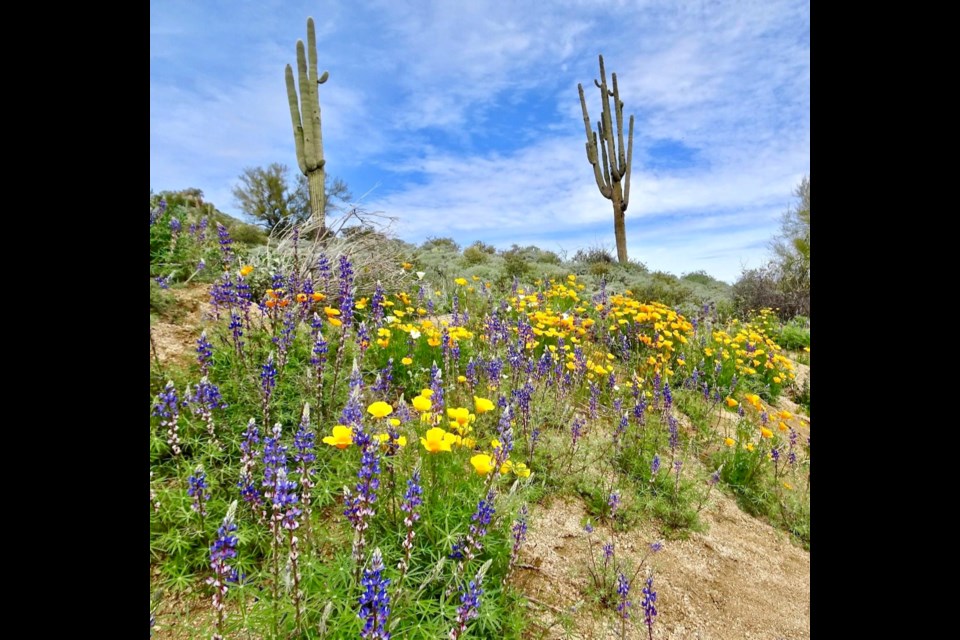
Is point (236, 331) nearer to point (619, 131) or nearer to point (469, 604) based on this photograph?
point (469, 604)

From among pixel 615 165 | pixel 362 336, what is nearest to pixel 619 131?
pixel 615 165

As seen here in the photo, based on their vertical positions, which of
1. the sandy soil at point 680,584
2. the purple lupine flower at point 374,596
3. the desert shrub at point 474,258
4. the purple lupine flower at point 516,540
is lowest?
the sandy soil at point 680,584

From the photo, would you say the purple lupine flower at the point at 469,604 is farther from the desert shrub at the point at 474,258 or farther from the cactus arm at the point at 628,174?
the cactus arm at the point at 628,174

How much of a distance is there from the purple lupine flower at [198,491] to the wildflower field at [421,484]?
0.04 ft

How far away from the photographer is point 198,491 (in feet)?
5.98

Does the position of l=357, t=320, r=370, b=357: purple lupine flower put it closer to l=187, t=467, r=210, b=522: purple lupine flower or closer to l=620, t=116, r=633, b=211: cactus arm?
l=187, t=467, r=210, b=522: purple lupine flower

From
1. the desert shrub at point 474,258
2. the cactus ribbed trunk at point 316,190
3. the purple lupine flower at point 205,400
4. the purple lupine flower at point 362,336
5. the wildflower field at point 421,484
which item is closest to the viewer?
the wildflower field at point 421,484

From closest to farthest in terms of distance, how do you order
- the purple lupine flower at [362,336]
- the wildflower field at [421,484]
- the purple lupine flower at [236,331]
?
the wildflower field at [421,484], the purple lupine flower at [236,331], the purple lupine flower at [362,336]

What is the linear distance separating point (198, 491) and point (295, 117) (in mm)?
9617

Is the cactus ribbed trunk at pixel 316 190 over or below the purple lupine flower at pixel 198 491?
over

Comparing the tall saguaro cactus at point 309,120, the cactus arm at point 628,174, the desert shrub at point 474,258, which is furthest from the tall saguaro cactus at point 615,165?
the tall saguaro cactus at point 309,120

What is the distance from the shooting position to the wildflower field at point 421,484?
5.22 feet
